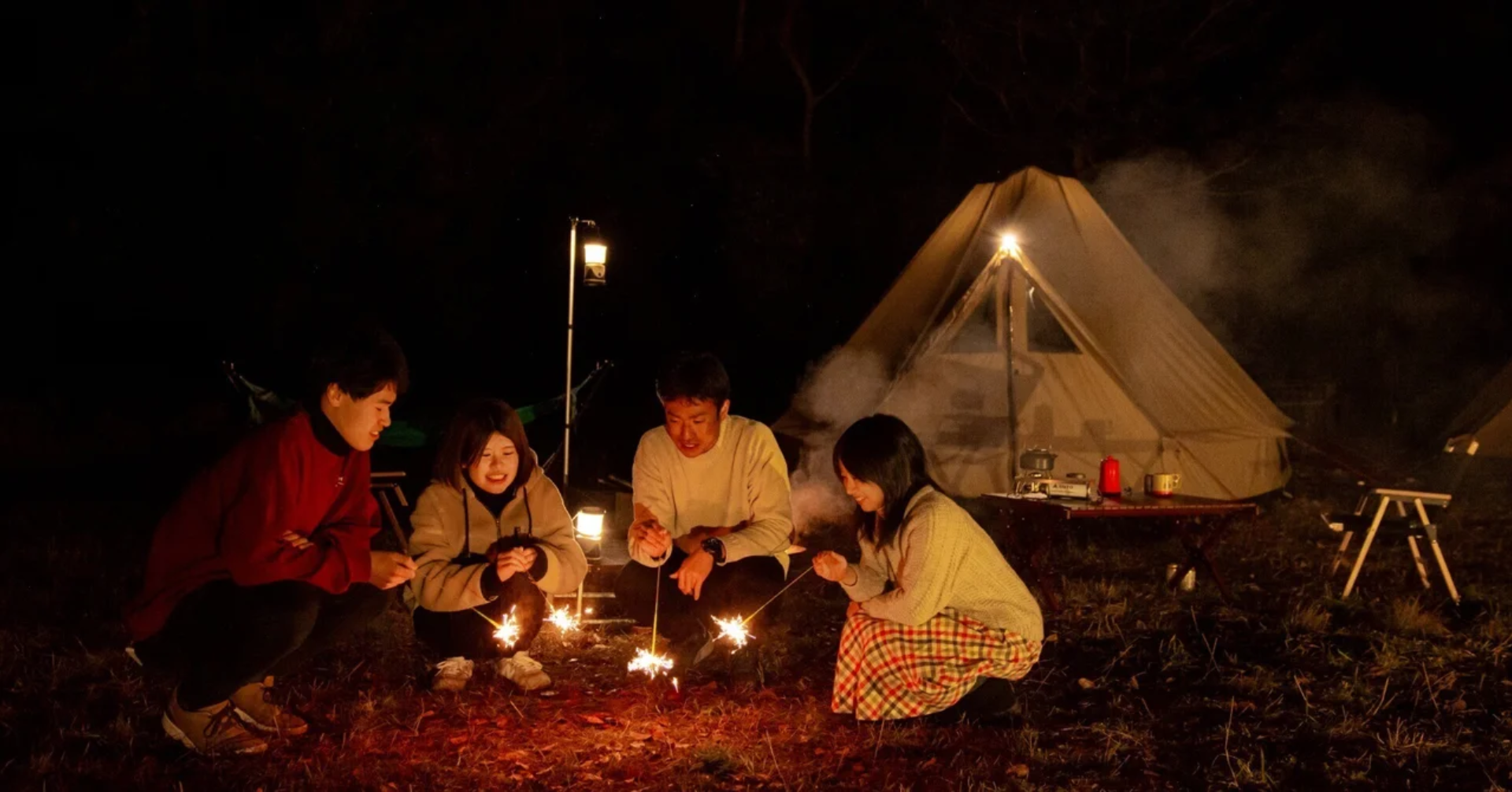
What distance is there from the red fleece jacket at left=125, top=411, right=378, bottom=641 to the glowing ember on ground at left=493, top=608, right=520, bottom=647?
61 cm

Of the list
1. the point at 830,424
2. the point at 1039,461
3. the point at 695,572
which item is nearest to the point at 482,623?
the point at 695,572

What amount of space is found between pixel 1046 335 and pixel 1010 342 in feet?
1.30

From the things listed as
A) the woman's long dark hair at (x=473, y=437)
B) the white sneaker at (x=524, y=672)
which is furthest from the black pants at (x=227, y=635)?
the white sneaker at (x=524, y=672)

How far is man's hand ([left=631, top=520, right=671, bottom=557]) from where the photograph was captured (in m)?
3.60

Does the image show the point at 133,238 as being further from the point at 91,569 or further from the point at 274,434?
the point at 274,434

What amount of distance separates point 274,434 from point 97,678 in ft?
5.07

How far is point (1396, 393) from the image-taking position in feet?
50.3

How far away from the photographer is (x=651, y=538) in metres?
3.60

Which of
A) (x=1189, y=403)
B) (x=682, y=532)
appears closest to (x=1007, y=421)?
(x=1189, y=403)

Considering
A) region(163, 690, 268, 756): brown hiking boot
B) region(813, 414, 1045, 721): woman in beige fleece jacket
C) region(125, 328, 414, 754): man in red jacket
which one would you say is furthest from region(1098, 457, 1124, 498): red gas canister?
region(163, 690, 268, 756): brown hiking boot

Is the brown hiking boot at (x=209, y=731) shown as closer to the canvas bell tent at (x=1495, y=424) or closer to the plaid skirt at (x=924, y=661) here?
the plaid skirt at (x=924, y=661)

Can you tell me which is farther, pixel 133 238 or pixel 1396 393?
pixel 1396 393

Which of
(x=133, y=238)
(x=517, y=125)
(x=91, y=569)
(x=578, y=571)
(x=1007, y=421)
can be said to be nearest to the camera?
(x=578, y=571)

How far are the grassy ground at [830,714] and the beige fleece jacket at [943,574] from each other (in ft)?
1.20
